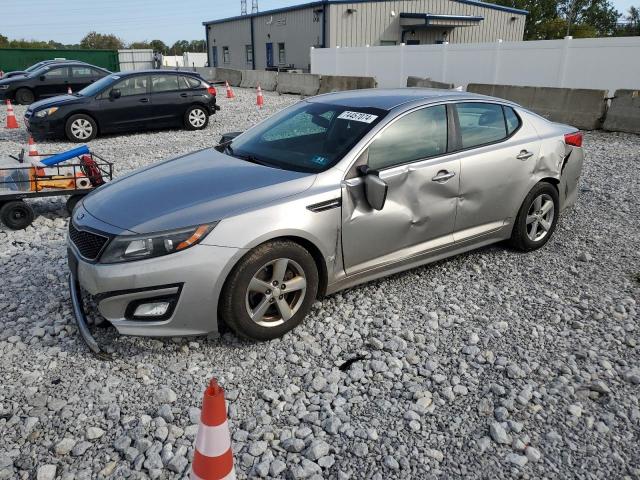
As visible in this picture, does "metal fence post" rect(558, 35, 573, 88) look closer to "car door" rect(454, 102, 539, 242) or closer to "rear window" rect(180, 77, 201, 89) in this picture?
"rear window" rect(180, 77, 201, 89)

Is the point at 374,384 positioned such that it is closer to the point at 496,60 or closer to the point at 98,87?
the point at 98,87

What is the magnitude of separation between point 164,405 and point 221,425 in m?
1.18

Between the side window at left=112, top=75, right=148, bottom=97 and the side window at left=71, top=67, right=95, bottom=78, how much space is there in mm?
7629

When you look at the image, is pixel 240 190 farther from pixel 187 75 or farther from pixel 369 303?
pixel 187 75

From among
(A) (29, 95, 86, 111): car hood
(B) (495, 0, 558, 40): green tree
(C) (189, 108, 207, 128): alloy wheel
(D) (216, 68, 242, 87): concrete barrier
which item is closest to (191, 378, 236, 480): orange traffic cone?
(A) (29, 95, 86, 111): car hood

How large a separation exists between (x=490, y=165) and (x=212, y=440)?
348cm

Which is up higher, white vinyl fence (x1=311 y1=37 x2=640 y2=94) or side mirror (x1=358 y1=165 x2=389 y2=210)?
white vinyl fence (x1=311 y1=37 x2=640 y2=94)

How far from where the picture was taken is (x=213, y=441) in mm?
2066

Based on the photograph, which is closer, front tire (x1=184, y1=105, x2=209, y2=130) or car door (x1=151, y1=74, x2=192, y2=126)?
car door (x1=151, y1=74, x2=192, y2=126)

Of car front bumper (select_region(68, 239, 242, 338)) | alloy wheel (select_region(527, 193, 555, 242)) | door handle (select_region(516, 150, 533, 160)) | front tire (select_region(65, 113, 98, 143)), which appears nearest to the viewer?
car front bumper (select_region(68, 239, 242, 338))

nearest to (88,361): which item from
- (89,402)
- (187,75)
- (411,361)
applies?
(89,402)

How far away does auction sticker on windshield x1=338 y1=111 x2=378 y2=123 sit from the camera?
418 cm

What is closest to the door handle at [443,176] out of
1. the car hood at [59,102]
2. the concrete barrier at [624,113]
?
the concrete barrier at [624,113]

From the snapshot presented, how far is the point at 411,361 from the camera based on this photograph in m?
3.54
